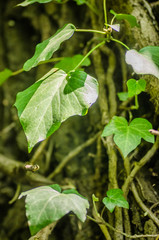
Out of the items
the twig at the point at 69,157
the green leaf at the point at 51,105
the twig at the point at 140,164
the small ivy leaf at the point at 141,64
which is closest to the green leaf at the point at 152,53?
the small ivy leaf at the point at 141,64

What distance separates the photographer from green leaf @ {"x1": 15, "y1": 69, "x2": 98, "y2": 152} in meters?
0.58

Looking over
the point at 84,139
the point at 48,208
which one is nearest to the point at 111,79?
the point at 84,139

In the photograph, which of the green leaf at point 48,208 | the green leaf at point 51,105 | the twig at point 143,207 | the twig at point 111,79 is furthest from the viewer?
the twig at point 111,79

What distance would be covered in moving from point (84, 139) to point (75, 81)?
1.81 ft

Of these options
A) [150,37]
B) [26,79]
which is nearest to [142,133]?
[150,37]

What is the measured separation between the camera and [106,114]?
0.94 meters

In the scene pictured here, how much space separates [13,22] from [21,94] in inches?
36.8

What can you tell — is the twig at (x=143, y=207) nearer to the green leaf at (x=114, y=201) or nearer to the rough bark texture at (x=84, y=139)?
the rough bark texture at (x=84, y=139)

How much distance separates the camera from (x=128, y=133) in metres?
0.69

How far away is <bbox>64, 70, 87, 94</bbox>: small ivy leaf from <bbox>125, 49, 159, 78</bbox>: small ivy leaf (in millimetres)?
141

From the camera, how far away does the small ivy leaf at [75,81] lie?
0.62m

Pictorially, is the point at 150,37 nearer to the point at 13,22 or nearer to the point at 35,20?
the point at 35,20

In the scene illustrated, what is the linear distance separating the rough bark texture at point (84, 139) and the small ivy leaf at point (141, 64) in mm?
164

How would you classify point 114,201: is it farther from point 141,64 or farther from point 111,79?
point 111,79
